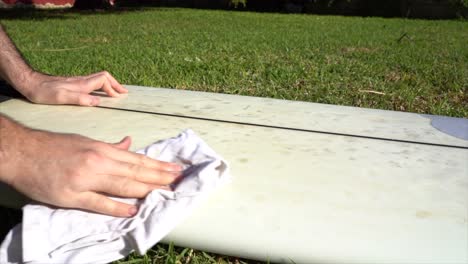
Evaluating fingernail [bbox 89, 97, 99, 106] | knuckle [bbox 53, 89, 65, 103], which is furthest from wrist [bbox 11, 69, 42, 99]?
fingernail [bbox 89, 97, 99, 106]

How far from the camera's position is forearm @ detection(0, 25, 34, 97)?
72.8 inches

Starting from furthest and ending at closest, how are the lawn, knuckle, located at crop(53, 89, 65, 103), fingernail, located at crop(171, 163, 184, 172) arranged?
the lawn → knuckle, located at crop(53, 89, 65, 103) → fingernail, located at crop(171, 163, 184, 172)

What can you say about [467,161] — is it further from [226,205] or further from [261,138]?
[226,205]

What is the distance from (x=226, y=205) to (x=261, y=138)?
1.38ft

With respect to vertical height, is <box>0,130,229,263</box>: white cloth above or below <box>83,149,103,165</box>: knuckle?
below

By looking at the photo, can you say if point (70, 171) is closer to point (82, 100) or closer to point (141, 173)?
point (141, 173)

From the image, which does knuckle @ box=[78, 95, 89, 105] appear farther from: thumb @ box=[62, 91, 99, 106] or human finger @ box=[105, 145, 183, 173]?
human finger @ box=[105, 145, 183, 173]

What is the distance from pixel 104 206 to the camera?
995 millimetres

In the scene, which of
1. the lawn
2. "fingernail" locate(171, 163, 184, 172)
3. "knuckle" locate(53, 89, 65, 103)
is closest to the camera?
"fingernail" locate(171, 163, 184, 172)

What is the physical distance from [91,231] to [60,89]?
955 millimetres

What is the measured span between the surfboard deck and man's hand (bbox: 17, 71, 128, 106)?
0.05m

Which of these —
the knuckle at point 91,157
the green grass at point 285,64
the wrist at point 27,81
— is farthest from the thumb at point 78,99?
the green grass at point 285,64

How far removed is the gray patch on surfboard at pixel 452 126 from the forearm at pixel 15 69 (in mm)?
1451

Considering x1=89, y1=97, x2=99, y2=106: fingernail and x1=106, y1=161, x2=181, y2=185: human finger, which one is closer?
x1=106, y1=161, x2=181, y2=185: human finger
